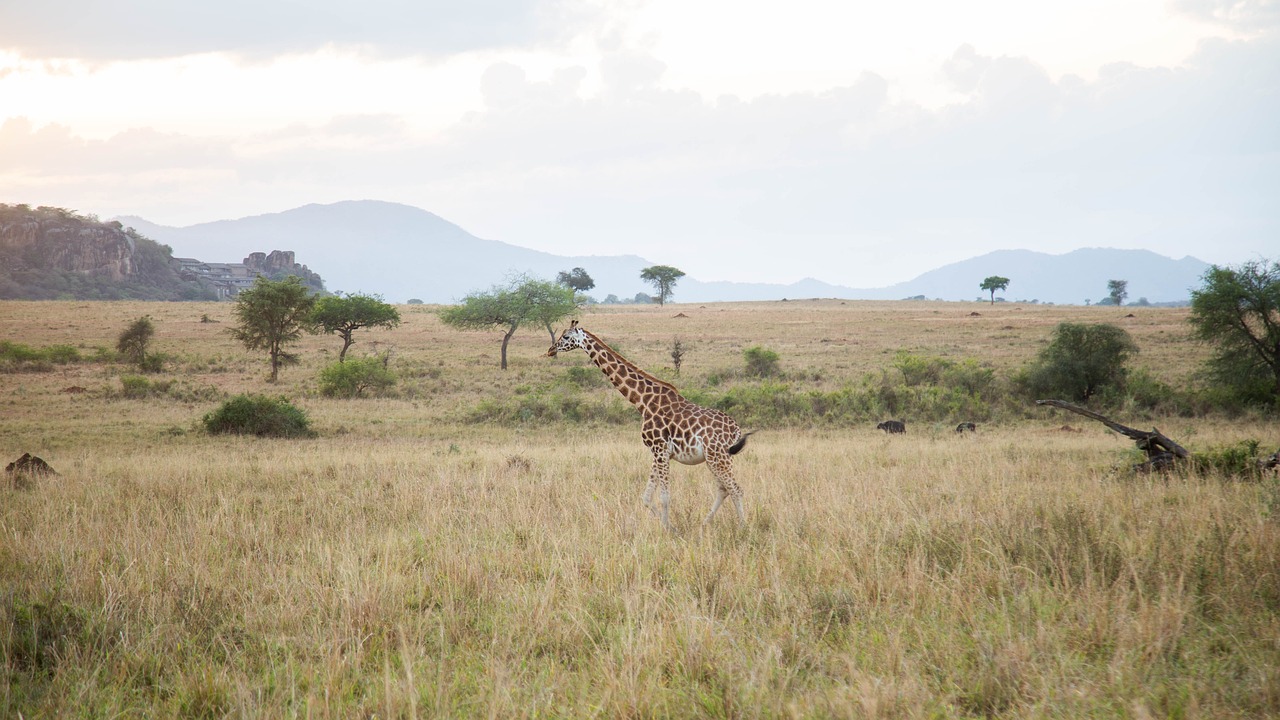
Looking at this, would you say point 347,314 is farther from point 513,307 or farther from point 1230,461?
point 1230,461

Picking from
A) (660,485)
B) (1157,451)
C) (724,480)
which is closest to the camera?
(724,480)

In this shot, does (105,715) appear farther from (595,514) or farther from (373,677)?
(595,514)

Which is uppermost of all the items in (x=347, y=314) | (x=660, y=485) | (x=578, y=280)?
(x=578, y=280)

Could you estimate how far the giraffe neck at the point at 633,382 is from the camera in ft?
31.3

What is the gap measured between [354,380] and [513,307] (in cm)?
1853

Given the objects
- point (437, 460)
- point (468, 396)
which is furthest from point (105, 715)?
point (468, 396)

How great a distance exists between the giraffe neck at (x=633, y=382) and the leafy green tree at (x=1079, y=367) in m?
22.1

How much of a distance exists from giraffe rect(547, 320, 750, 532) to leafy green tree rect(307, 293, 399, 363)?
40239 mm

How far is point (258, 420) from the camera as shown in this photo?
22906mm

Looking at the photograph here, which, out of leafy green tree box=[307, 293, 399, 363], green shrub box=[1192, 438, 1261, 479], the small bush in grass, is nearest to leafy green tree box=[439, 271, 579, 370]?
leafy green tree box=[307, 293, 399, 363]

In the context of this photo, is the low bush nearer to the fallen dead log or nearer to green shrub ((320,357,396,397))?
green shrub ((320,357,396,397))

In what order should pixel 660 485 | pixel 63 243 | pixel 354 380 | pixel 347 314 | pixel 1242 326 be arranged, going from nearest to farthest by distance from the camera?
pixel 660 485 → pixel 1242 326 → pixel 354 380 → pixel 347 314 → pixel 63 243

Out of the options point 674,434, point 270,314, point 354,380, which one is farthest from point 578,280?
point 674,434

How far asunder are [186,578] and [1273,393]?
97.5 feet
